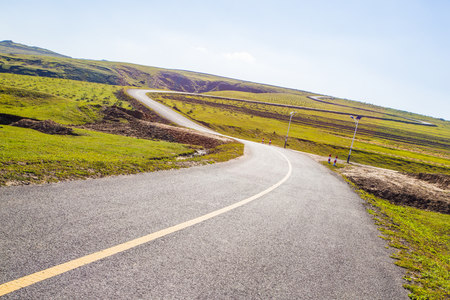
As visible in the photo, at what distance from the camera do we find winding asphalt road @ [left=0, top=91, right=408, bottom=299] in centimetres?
289

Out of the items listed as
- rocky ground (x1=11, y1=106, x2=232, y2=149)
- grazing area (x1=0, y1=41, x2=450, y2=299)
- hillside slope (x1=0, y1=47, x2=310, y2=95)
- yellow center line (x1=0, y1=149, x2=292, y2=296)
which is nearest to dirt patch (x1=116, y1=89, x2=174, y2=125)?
grazing area (x1=0, y1=41, x2=450, y2=299)

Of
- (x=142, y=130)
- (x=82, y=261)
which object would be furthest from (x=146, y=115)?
(x=82, y=261)

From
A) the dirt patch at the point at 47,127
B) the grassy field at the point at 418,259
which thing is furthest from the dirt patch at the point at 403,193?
the dirt patch at the point at 47,127

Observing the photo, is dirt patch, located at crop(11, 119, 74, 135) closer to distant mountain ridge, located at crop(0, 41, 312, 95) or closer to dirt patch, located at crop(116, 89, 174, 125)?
→ dirt patch, located at crop(116, 89, 174, 125)

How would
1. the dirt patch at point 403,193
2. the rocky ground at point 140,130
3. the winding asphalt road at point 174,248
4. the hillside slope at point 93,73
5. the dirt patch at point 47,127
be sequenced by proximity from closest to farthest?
the winding asphalt road at point 174,248
the dirt patch at point 403,193
the dirt patch at point 47,127
the rocky ground at point 140,130
the hillside slope at point 93,73

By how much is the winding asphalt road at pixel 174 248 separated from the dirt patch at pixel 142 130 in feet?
57.0

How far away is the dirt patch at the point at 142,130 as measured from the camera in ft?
74.9

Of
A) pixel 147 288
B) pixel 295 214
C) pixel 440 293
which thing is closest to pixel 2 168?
pixel 147 288

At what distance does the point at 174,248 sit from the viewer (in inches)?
152

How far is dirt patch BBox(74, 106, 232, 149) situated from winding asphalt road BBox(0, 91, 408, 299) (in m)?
17.4

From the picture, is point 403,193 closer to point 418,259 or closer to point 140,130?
point 418,259

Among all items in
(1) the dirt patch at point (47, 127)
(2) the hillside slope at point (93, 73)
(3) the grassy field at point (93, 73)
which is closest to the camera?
(1) the dirt patch at point (47, 127)

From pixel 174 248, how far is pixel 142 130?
22122 mm

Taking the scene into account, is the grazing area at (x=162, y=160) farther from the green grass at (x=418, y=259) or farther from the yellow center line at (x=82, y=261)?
the yellow center line at (x=82, y=261)
